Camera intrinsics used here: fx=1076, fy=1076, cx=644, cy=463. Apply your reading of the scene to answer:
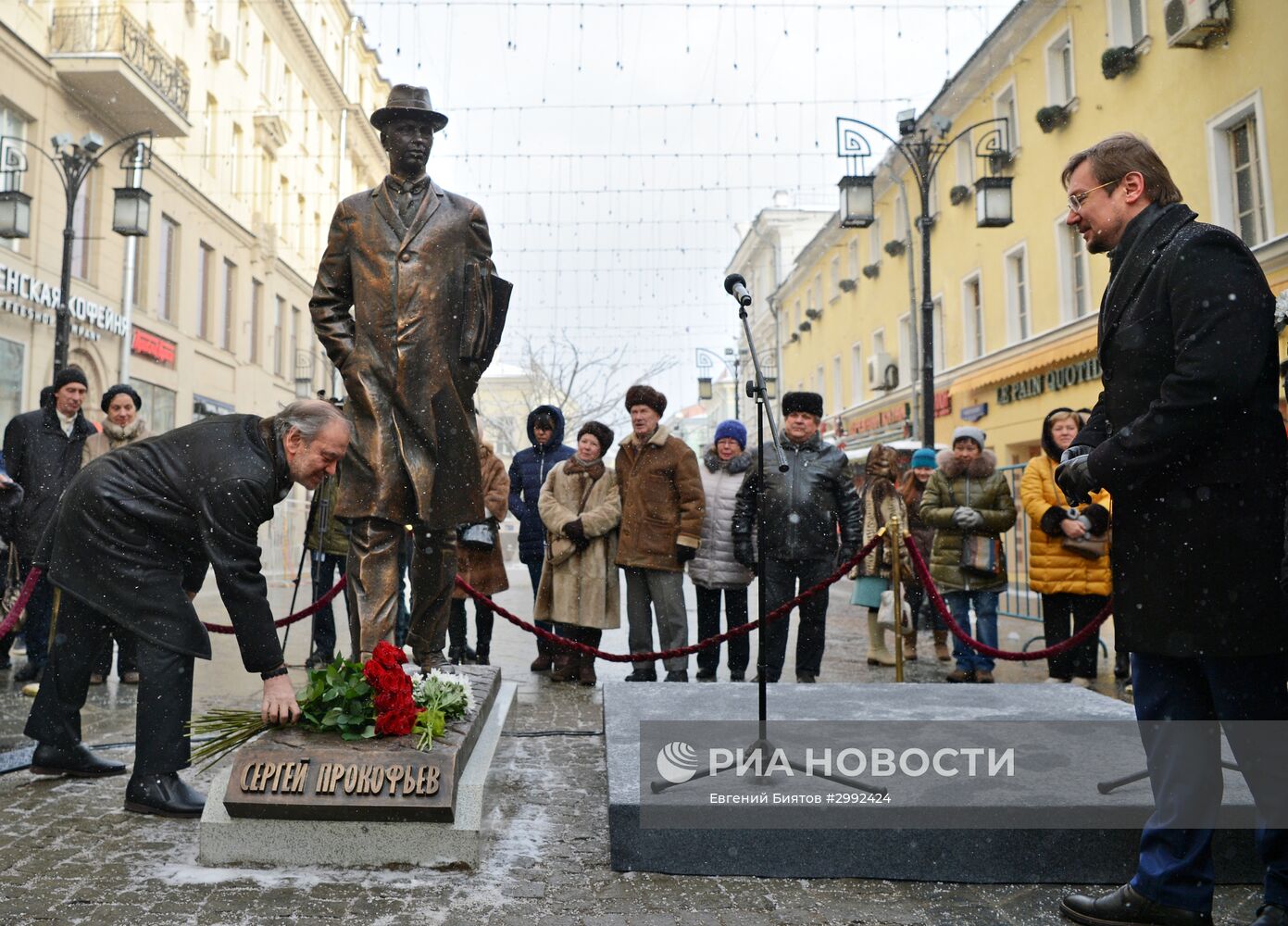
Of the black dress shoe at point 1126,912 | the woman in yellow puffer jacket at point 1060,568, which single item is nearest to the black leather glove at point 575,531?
the woman in yellow puffer jacket at point 1060,568

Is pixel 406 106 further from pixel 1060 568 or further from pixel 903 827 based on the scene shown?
pixel 1060 568

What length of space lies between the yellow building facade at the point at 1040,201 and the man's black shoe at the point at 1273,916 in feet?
36.6

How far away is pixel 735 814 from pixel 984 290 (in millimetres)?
21147

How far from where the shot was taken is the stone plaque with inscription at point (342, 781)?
3496 mm

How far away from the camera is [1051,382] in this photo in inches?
763

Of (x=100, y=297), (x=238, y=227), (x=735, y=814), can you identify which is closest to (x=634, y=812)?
(x=735, y=814)

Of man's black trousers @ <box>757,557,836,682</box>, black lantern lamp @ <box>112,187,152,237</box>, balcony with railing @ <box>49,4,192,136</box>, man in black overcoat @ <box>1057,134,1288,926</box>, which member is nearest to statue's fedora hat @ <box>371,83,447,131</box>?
man in black overcoat @ <box>1057,134,1288,926</box>

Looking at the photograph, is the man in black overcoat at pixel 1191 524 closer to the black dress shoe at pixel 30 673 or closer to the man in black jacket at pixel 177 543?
the man in black jacket at pixel 177 543

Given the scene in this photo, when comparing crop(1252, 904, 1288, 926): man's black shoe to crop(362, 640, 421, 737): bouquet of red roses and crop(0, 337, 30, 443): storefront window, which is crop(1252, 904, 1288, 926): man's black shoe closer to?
crop(362, 640, 421, 737): bouquet of red roses

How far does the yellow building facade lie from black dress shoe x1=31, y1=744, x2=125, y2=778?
12369mm

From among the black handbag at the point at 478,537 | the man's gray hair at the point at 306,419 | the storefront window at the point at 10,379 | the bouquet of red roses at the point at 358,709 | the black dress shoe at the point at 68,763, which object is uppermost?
the storefront window at the point at 10,379

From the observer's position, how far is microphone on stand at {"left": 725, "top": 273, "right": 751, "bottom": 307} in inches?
170

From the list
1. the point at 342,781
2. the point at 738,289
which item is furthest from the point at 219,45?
the point at 342,781

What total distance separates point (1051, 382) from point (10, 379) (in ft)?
58.4
